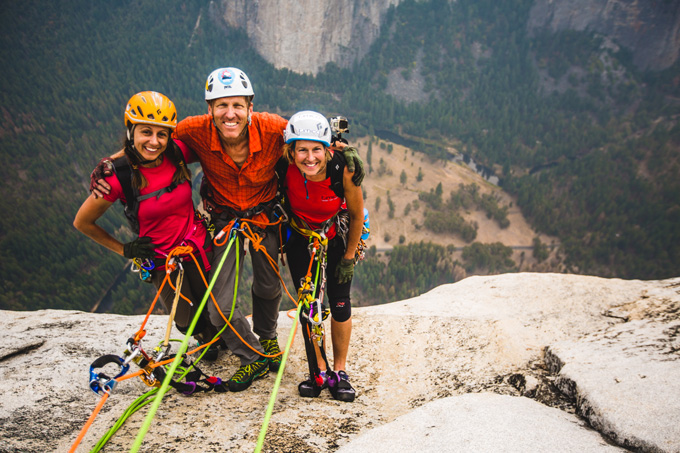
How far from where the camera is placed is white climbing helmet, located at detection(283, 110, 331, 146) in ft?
9.43

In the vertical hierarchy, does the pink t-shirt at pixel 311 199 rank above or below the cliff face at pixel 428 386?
above

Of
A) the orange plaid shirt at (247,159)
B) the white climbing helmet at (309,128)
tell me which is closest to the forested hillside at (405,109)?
the orange plaid shirt at (247,159)

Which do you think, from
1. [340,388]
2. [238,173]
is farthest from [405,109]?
[340,388]

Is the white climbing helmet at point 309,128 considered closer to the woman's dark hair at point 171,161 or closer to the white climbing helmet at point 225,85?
the white climbing helmet at point 225,85

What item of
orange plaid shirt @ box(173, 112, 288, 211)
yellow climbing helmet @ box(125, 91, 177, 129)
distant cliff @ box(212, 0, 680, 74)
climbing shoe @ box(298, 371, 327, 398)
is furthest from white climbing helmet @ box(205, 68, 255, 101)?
distant cliff @ box(212, 0, 680, 74)

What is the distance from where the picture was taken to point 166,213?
316cm

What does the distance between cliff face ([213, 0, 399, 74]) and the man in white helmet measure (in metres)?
95.9

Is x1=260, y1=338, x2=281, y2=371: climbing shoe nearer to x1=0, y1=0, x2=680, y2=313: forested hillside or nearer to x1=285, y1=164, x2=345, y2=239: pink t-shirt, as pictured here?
x1=285, y1=164, x2=345, y2=239: pink t-shirt

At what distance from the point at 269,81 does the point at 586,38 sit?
240ft

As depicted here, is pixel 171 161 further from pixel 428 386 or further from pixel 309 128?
pixel 428 386

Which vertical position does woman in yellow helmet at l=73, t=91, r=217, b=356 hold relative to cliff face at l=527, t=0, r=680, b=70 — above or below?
below

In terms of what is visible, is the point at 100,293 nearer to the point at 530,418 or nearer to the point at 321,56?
the point at 530,418

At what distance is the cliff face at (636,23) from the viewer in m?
78.6

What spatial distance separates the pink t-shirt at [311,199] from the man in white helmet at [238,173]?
0.23 m
